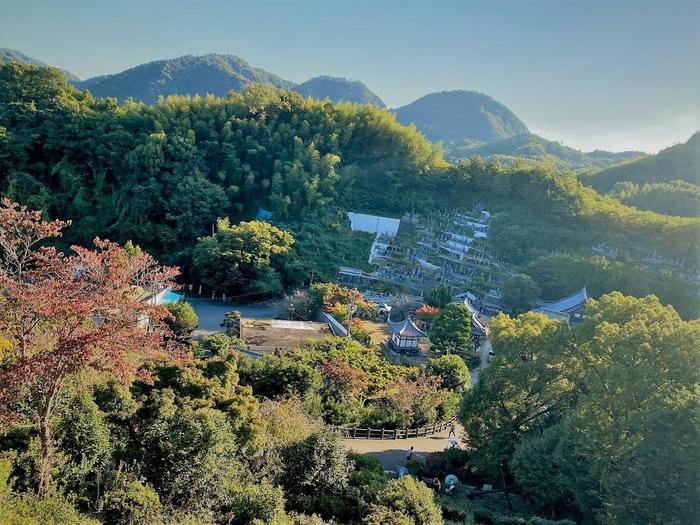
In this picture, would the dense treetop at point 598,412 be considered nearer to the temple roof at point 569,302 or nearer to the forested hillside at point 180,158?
the temple roof at point 569,302

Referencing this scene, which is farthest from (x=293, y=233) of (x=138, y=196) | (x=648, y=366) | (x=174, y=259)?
(x=648, y=366)

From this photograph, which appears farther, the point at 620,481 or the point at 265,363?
the point at 265,363

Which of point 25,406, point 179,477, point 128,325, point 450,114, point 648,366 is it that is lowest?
point 179,477

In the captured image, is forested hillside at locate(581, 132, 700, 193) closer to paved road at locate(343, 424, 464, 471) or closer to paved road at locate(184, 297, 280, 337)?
paved road at locate(184, 297, 280, 337)

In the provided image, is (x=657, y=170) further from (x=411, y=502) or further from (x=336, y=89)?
(x=336, y=89)

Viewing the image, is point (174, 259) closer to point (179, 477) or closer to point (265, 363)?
point (265, 363)

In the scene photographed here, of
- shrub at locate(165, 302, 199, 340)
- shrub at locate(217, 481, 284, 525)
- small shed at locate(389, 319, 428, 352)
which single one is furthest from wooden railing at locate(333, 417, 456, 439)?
shrub at locate(165, 302, 199, 340)
